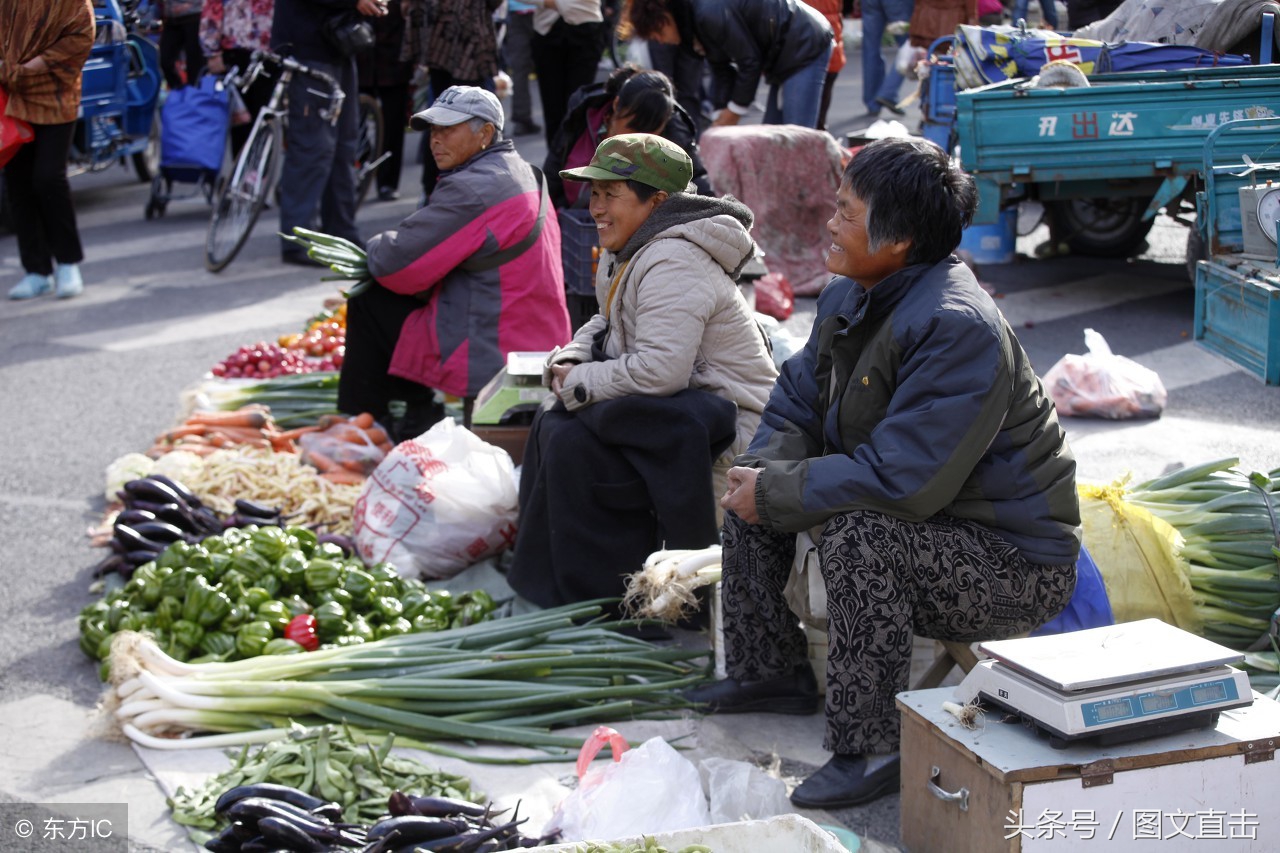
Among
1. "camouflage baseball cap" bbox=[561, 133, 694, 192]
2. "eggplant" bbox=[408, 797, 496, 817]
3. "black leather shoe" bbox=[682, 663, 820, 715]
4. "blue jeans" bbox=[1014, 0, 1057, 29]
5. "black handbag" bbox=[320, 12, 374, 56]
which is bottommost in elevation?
"black leather shoe" bbox=[682, 663, 820, 715]

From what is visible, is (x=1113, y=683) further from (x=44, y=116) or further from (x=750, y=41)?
(x=44, y=116)

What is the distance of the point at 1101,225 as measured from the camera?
9.16 metres

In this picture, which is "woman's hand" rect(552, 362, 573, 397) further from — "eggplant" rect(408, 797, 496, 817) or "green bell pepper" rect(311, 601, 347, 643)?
"eggplant" rect(408, 797, 496, 817)

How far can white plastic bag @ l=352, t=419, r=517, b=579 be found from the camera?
182 inches

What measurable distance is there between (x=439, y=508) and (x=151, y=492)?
117cm

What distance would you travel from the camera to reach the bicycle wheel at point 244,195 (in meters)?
9.17

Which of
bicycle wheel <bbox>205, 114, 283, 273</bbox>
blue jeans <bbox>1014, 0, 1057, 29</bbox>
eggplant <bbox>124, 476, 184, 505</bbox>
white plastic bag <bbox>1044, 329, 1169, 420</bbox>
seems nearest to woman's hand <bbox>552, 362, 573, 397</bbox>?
eggplant <bbox>124, 476, 184, 505</bbox>

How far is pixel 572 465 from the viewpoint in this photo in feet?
13.6

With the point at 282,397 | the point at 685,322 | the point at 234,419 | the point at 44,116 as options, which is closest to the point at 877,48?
the point at 44,116

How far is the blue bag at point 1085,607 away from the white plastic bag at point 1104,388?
2.79m

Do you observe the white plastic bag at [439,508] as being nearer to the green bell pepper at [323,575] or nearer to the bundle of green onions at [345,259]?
the green bell pepper at [323,575]

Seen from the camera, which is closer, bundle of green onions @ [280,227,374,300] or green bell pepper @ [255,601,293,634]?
green bell pepper @ [255,601,293,634]

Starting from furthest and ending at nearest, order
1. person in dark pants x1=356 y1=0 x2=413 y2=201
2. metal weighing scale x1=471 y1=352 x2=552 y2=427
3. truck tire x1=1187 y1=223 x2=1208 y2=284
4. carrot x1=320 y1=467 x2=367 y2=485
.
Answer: person in dark pants x1=356 y1=0 x2=413 y2=201 < truck tire x1=1187 y1=223 x2=1208 y2=284 < carrot x1=320 y1=467 x2=367 y2=485 < metal weighing scale x1=471 y1=352 x2=552 y2=427

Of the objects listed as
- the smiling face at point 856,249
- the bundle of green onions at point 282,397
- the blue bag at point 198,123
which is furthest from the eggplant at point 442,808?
the blue bag at point 198,123
